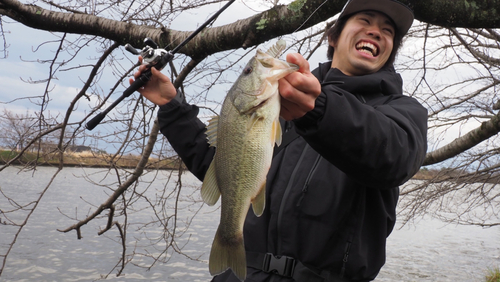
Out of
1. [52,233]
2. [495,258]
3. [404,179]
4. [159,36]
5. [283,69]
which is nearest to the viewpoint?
[283,69]

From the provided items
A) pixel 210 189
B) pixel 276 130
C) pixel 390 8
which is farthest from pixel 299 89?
pixel 390 8

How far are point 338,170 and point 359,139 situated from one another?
21.8 inches

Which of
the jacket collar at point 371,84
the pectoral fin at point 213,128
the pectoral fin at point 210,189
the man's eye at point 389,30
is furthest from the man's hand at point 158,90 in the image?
the man's eye at point 389,30

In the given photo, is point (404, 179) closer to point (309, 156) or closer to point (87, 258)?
point (309, 156)

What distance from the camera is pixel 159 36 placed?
409cm

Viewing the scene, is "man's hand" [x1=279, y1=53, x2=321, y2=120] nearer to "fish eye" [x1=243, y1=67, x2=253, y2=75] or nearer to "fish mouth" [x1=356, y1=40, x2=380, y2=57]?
"fish eye" [x1=243, y1=67, x2=253, y2=75]

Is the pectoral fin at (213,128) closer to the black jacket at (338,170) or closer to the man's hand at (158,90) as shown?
the black jacket at (338,170)

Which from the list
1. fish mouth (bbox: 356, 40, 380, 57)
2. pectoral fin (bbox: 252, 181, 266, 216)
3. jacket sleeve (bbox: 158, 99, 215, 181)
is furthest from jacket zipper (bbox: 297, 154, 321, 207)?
fish mouth (bbox: 356, 40, 380, 57)

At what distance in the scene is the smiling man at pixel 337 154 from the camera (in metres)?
1.59

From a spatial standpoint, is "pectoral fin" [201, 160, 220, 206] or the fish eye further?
"pectoral fin" [201, 160, 220, 206]

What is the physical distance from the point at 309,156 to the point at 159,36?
2.47 m

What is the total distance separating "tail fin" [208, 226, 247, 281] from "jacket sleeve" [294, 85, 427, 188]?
566 mm

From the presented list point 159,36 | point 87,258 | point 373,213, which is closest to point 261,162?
point 373,213

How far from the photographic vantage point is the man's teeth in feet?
8.54
